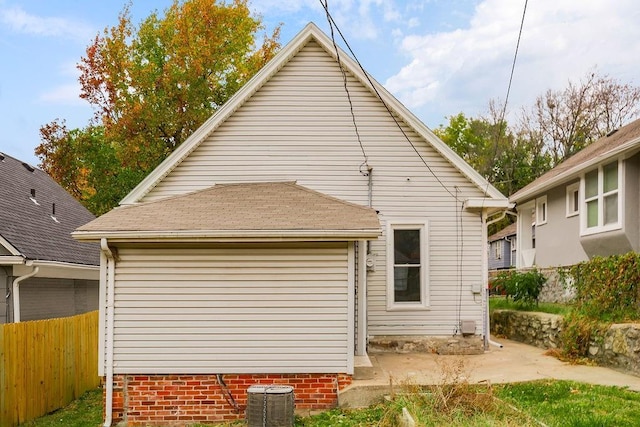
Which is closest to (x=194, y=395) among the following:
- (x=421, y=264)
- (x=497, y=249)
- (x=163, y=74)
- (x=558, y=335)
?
(x=421, y=264)

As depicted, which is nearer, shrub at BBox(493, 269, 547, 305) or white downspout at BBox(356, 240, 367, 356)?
white downspout at BBox(356, 240, 367, 356)

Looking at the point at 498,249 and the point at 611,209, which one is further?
the point at 498,249

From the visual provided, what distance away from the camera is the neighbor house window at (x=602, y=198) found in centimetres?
1488

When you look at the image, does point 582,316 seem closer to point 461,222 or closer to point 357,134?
point 461,222

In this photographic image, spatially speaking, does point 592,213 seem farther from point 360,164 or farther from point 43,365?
point 43,365

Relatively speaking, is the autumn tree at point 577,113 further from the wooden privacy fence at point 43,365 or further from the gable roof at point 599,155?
the wooden privacy fence at point 43,365

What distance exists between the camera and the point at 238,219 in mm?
9195

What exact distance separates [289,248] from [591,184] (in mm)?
10528

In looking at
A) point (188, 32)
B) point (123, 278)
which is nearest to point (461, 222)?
point (123, 278)

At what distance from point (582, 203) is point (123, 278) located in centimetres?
1247

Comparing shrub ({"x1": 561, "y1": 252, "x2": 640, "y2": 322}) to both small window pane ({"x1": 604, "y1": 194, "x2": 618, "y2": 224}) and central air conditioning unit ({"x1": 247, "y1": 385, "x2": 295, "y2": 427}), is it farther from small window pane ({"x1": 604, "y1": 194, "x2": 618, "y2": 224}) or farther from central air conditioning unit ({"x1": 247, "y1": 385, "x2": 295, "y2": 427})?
central air conditioning unit ({"x1": 247, "y1": 385, "x2": 295, "y2": 427})

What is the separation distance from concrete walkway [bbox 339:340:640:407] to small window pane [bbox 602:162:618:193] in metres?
4.94

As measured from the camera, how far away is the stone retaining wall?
32.9 ft

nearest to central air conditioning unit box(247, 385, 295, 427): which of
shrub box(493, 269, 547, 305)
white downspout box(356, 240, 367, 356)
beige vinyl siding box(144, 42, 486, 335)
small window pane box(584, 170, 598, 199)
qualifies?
white downspout box(356, 240, 367, 356)
